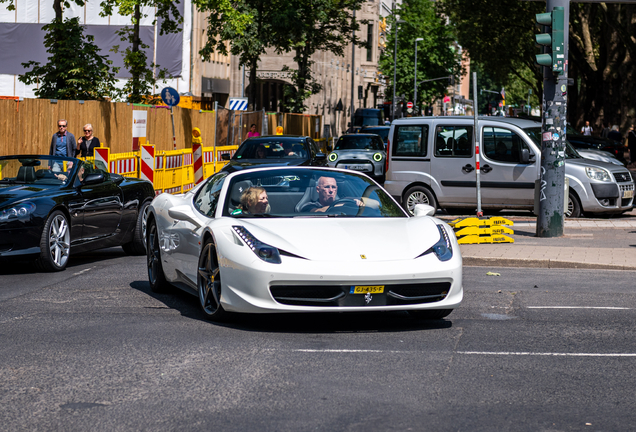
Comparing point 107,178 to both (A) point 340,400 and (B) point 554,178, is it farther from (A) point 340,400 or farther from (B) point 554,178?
(A) point 340,400

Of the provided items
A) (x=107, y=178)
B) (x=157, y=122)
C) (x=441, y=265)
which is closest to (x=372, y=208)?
(x=441, y=265)

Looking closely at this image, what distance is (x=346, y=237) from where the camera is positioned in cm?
699

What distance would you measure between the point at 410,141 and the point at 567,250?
6.25 meters

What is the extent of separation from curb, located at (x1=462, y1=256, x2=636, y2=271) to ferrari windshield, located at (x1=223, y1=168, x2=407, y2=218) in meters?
4.07

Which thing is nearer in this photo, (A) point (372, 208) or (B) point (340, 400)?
(B) point (340, 400)

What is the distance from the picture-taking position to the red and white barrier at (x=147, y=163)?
20172 millimetres

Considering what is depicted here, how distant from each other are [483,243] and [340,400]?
8937mm

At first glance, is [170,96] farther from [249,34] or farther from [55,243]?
[55,243]

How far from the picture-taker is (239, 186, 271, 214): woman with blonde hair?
7613 mm

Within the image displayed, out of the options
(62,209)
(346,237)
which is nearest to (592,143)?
(62,209)

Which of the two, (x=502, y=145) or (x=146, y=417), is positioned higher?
(x=502, y=145)

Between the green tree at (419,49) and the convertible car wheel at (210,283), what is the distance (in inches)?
3074

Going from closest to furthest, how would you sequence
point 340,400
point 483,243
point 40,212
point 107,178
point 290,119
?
point 340,400 → point 40,212 → point 107,178 → point 483,243 → point 290,119

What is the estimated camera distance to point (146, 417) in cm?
469
